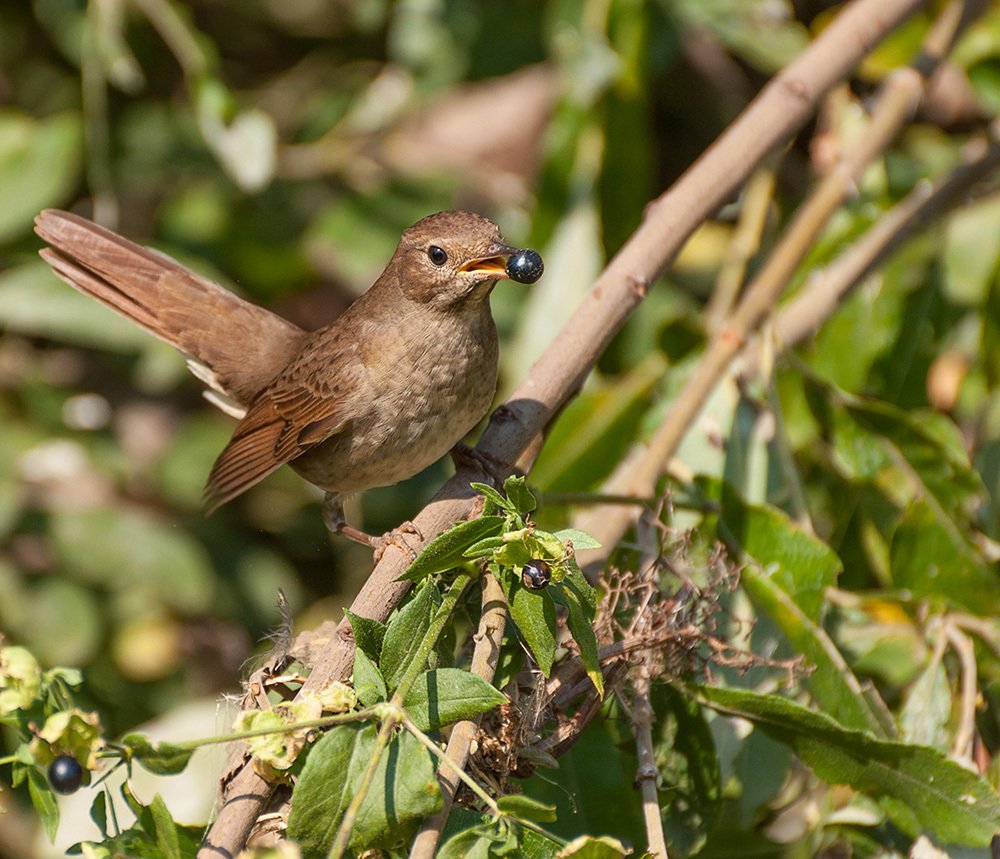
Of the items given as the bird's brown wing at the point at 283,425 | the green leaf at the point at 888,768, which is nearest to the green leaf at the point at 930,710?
the green leaf at the point at 888,768

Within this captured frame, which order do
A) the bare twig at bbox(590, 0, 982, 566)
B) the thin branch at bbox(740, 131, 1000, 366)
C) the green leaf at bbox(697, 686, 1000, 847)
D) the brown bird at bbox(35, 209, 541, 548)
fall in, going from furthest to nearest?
the thin branch at bbox(740, 131, 1000, 366), the brown bird at bbox(35, 209, 541, 548), the bare twig at bbox(590, 0, 982, 566), the green leaf at bbox(697, 686, 1000, 847)

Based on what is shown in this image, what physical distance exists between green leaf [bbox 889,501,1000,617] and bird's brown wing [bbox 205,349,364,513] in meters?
1.80

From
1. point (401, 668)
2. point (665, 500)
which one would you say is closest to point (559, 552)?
point (401, 668)

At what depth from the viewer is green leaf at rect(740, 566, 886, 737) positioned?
3344 millimetres

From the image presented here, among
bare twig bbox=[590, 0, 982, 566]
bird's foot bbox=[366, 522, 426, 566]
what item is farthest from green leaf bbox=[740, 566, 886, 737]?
bird's foot bbox=[366, 522, 426, 566]

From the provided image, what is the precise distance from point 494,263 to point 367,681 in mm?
1970

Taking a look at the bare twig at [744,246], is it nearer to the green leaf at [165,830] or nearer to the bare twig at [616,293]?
the bare twig at [616,293]

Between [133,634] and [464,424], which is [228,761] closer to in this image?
[464,424]

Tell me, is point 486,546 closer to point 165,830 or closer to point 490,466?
point 165,830

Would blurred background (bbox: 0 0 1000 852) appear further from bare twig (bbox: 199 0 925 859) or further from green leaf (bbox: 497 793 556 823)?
green leaf (bbox: 497 793 556 823)

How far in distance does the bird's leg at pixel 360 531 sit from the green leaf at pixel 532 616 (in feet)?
2.28

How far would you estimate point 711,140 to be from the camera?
277 inches

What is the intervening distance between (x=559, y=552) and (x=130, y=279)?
10.6 feet

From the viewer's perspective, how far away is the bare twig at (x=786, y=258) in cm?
378
